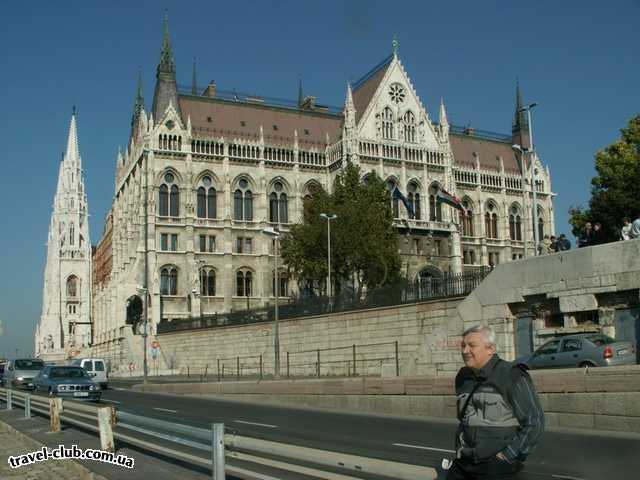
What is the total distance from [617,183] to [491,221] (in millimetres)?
41015

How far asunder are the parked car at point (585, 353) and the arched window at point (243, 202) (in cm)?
5477

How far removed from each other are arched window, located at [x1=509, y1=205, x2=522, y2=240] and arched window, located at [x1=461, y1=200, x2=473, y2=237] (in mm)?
5860

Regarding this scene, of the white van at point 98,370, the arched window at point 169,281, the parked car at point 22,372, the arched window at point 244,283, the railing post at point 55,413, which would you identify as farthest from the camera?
the arched window at point 244,283

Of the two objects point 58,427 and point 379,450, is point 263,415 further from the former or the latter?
point 379,450

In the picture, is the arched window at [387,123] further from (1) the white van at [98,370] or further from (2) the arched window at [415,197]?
(1) the white van at [98,370]

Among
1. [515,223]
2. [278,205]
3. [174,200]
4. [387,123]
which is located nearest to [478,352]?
[174,200]

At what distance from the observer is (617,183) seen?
152 feet

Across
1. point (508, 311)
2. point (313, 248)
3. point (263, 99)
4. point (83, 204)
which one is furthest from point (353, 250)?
point (83, 204)

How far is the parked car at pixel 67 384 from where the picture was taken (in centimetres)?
2705

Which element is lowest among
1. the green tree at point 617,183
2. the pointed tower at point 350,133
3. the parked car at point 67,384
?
the parked car at point 67,384

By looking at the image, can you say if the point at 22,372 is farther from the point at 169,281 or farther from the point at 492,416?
the point at 492,416

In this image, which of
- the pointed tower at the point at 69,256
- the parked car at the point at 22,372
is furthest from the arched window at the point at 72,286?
the parked car at the point at 22,372

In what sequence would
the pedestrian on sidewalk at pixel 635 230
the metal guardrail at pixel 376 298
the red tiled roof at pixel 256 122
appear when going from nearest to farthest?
the pedestrian on sidewalk at pixel 635 230 < the metal guardrail at pixel 376 298 < the red tiled roof at pixel 256 122

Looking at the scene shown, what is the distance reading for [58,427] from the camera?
14.9 m
